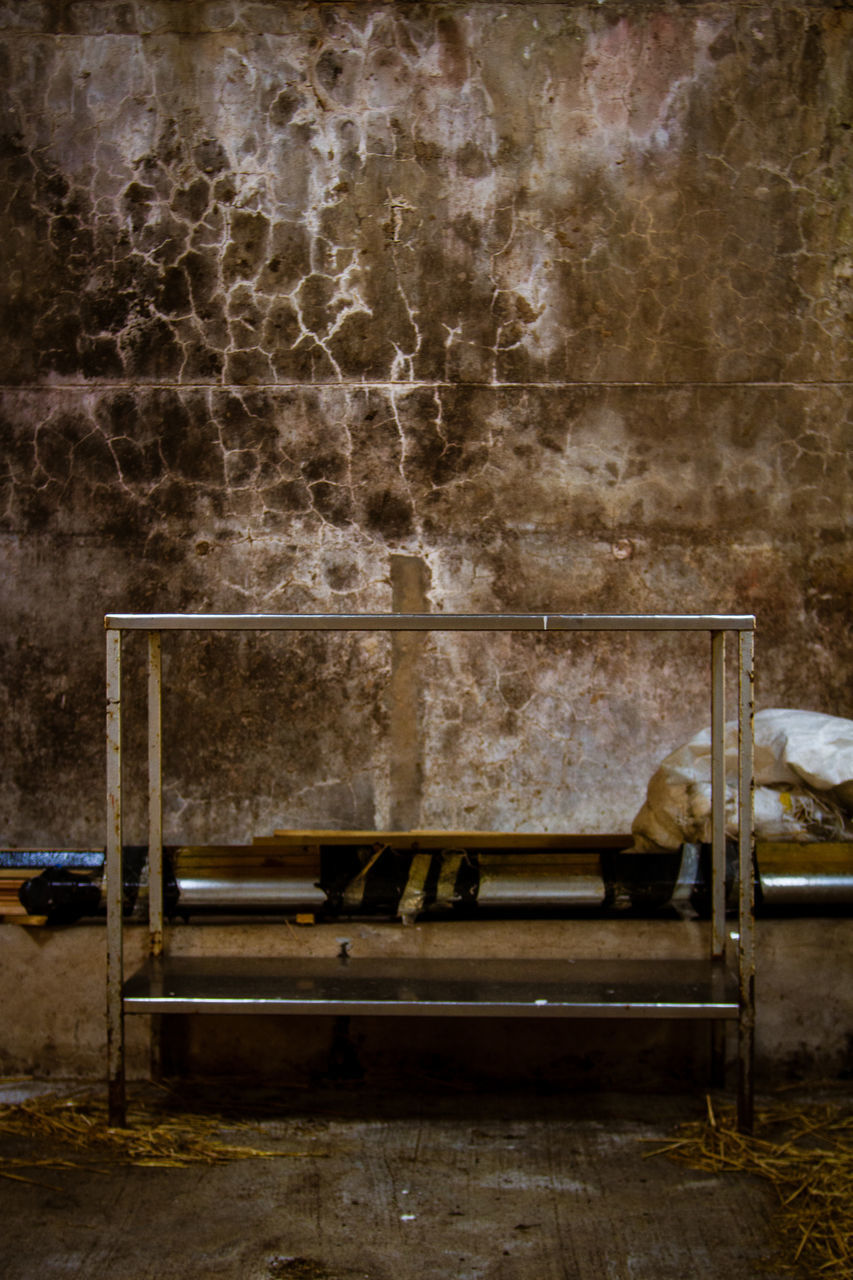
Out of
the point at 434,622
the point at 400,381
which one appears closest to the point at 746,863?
the point at 434,622

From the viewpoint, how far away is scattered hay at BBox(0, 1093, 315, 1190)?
6.81 feet

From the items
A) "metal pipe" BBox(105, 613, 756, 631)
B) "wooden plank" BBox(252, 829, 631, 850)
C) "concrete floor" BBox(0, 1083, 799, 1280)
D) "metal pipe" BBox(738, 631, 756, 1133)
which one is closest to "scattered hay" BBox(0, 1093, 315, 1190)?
"concrete floor" BBox(0, 1083, 799, 1280)

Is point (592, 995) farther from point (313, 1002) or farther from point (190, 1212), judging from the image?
point (190, 1212)

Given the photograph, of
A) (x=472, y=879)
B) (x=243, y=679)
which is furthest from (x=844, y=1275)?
(x=243, y=679)

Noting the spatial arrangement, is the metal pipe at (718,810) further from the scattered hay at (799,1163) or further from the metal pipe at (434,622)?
A: the scattered hay at (799,1163)

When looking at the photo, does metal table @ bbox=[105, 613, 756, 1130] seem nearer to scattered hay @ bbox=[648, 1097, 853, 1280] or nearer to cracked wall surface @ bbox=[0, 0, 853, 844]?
scattered hay @ bbox=[648, 1097, 853, 1280]

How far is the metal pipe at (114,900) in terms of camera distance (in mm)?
2119

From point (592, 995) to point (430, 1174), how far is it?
0.49 meters

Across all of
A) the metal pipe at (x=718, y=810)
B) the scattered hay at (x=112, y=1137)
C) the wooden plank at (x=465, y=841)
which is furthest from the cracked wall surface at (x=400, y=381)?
the scattered hay at (x=112, y=1137)

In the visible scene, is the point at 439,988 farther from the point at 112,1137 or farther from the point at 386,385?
the point at 386,385

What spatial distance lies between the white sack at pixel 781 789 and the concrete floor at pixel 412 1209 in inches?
27.1

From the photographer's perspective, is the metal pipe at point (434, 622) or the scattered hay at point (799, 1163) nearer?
the scattered hay at point (799, 1163)

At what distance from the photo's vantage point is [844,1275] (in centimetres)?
A: 169

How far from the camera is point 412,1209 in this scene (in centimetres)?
192
